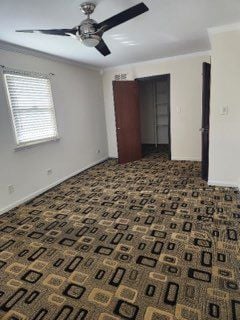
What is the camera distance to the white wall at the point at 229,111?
312 cm

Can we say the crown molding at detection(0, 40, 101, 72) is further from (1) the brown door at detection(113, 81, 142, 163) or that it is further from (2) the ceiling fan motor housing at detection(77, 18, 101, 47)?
(2) the ceiling fan motor housing at detection(77, 18, 101, 47)

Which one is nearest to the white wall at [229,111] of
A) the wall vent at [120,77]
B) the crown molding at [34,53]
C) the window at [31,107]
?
the wall vent at [120,77]

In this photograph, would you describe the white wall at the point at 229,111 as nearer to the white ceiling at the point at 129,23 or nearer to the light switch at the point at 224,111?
the light switch at the point at 224,111

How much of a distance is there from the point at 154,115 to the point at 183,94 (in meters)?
2.06

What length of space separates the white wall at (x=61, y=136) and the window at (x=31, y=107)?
129 millimetres

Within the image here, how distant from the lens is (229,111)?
328 cm

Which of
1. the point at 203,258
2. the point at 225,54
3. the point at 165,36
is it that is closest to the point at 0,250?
the point at 203,258

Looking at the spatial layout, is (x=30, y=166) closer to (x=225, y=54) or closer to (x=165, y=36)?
(x=165, y=36)

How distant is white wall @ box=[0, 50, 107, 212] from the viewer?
3189 mm

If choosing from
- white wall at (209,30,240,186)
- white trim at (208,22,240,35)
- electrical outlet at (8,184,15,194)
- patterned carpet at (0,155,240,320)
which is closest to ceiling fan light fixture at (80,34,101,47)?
white trim at (208,22,240,35)

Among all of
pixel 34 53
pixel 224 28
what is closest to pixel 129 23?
pixel 224 28

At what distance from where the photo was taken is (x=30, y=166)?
358cm

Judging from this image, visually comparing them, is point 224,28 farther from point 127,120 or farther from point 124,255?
point 124,255

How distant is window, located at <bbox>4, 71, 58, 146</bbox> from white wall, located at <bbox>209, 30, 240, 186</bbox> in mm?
2805
